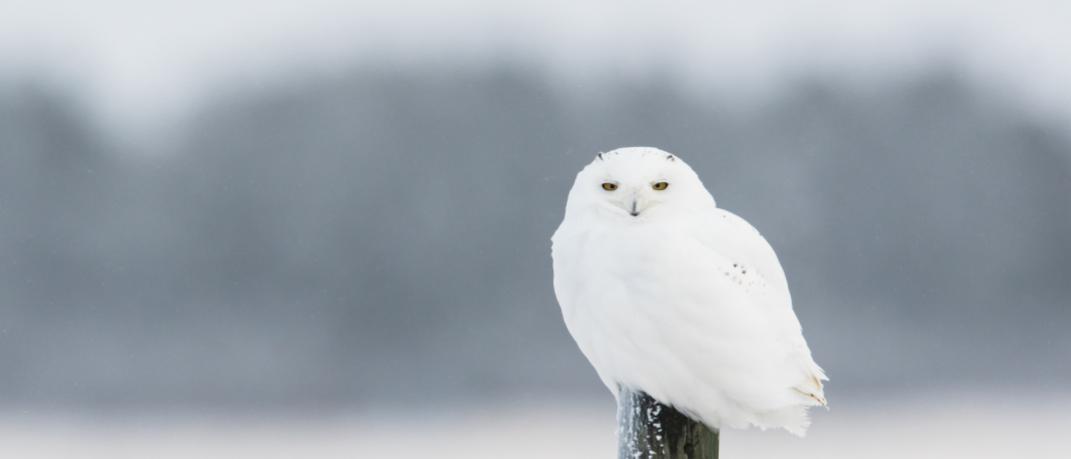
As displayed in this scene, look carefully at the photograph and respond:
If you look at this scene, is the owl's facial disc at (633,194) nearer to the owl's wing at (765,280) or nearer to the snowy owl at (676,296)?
the snowy owl at (676,296)

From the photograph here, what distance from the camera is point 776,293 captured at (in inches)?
121

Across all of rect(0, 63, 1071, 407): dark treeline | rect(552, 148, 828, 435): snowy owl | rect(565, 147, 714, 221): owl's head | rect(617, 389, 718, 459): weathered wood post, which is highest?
rect(0, 63, 1071, 407): dark treeline

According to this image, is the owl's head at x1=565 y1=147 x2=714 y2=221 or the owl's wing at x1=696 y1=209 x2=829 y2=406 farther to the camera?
the owl's wing at x1=696 y1=209 x2=829 y2=406

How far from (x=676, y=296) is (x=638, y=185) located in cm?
28

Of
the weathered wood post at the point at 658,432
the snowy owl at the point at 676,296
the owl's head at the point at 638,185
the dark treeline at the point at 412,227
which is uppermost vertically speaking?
the dark treeline at the point at 412,227

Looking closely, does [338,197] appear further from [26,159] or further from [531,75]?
[26,159]

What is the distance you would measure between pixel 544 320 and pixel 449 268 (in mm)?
1774

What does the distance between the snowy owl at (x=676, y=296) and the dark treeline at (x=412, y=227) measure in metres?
16.2

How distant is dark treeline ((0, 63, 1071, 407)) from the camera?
66.4 ft

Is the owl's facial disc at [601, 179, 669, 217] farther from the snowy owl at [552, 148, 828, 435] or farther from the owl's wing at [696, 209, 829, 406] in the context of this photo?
the owl's wing at [696, 209, 829, 406]

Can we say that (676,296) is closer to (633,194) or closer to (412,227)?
(633,194)

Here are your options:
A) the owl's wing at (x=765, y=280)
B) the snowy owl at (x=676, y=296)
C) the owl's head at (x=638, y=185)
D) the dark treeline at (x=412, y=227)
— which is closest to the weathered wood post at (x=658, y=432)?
the snowy owl at (x=676, y=296)

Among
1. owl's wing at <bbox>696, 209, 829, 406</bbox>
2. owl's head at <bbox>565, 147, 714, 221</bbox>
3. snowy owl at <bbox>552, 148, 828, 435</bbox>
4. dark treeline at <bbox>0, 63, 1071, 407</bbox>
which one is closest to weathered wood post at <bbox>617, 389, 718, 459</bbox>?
snowy owl at <bbox>552, 148, 828, 435</bbox>

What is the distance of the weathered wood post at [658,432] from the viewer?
302 cm
